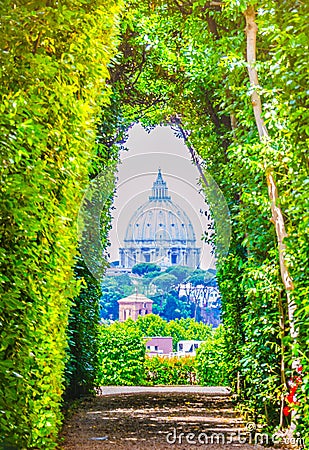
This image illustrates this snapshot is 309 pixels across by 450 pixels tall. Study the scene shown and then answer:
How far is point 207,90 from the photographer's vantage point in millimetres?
9945

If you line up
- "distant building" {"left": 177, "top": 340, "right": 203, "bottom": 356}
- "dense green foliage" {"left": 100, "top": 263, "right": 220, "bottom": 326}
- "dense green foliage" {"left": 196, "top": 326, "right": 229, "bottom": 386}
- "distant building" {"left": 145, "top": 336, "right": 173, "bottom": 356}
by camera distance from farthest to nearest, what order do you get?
"distant building" {"left": 177, "top": 340, "right": 203, "bottom": 356}
"distant building" {"left": 145, "top": 336, "right": 173, "bottom": 356}
"dense green foliage" {"left": 196, "top": 326, "right": 229, "bottom": 386}
"dense green foliage" {"left": 100, "top": 263, "right": 220, "bottom": 326}

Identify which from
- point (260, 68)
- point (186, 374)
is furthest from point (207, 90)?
point (186, 374)

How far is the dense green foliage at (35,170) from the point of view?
3768mm

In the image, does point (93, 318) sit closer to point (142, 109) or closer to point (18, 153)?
point (142, 109)

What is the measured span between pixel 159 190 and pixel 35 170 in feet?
22.9

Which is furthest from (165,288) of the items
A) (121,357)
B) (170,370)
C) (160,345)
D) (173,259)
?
(160,345)

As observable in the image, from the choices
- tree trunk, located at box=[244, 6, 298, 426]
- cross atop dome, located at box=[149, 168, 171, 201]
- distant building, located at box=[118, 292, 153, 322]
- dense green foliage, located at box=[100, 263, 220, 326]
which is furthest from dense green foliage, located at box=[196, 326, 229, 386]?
tree trunk, located at box=[244, 6, 298, 426]

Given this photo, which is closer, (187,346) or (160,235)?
(160,235)

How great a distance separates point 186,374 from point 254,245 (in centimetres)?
888

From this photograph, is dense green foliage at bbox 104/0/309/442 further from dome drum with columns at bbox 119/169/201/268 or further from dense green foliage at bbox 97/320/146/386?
dense green foliage at bbox 97/320/146/386

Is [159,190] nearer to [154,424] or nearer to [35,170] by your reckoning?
[154,424]

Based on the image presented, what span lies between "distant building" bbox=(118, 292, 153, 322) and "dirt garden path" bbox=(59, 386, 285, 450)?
328 cm

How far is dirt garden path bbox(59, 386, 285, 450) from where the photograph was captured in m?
7.34

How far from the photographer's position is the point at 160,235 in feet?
36.2
